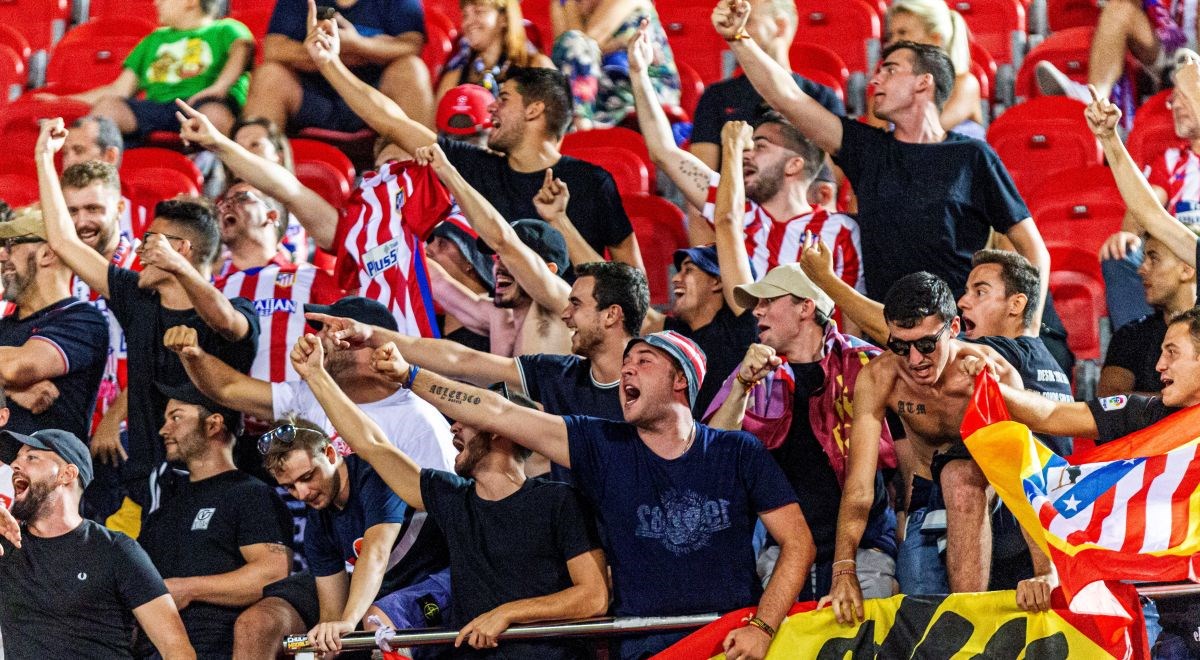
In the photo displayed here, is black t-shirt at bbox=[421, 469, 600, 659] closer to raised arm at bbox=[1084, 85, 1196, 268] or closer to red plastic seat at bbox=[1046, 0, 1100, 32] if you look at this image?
raised arm at bbox=[1084, 85, 1196, 268]

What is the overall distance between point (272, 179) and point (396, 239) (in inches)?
29.0

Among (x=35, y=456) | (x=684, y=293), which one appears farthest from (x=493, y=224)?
(x=35, y=456)

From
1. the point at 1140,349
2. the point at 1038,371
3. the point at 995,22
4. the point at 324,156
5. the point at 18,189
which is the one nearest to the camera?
the point at 1038,371

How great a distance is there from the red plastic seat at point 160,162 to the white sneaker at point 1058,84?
13.5 feet

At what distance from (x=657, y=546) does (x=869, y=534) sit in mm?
706

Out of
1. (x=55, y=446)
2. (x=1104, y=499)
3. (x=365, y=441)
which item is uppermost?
(x=1104, y=499)

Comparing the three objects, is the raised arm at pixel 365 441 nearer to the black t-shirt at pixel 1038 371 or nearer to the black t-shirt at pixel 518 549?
the black t-shirt at pixel 518 549

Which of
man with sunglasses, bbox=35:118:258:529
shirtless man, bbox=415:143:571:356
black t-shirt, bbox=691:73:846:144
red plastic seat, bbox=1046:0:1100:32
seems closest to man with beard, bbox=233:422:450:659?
man with sunglasses, bbox=35:118:258:529

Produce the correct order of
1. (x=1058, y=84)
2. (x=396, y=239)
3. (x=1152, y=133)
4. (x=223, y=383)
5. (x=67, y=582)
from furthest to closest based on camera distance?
1. (x=1058, y=84)
2. (x=1152, y=133)
3. (x=396, y=239)
4. (x=223, y=383)
5. (x=67, y=582)

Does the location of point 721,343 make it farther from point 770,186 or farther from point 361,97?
point 361,97

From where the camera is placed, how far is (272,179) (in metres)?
7.57

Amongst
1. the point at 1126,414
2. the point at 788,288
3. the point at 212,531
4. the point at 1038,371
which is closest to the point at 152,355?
the point at 212,531

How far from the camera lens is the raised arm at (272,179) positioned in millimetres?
7375

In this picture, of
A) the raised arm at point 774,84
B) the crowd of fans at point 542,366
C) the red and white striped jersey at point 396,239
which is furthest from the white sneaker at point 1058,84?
the red and white striped jersey at point 396,239
